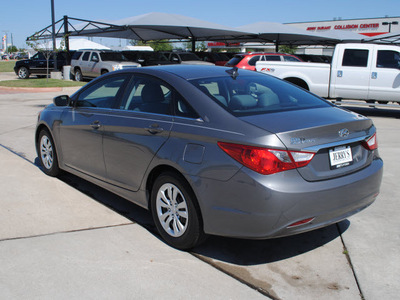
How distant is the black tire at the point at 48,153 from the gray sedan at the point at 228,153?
1.14 metres

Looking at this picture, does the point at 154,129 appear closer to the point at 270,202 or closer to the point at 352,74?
the point at 270,202

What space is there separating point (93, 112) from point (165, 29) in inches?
1139

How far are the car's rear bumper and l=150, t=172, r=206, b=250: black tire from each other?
0.49 feet

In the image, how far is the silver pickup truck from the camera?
77.2 feet

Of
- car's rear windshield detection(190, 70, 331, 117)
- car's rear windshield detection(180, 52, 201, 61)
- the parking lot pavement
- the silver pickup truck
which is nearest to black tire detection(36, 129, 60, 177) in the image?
the parking lot pavement

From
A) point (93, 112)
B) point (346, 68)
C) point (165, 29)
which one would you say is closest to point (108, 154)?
point (93, 112)

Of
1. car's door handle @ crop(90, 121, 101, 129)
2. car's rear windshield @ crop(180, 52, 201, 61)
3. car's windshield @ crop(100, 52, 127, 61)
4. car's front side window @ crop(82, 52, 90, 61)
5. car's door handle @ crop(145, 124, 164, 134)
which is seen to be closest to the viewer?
car's door handle @ crop(145, 124, 164, 134)

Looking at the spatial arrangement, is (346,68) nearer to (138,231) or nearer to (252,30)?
(138,231)

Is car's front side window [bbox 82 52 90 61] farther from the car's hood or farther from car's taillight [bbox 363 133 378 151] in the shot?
car's taillight [bbox 363 133 378 151]

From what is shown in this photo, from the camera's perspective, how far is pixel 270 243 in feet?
13.5

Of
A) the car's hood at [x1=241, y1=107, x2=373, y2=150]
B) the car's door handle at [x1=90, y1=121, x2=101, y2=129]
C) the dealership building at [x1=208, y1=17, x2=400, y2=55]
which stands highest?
the dealership building at [x1=208, y1=17, x2=400, y2=55]

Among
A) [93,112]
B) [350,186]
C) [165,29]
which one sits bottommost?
[350,186]

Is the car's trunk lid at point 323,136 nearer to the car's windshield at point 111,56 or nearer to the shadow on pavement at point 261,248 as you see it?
the shadow on pavement at point 261,248

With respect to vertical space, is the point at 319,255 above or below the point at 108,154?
below
